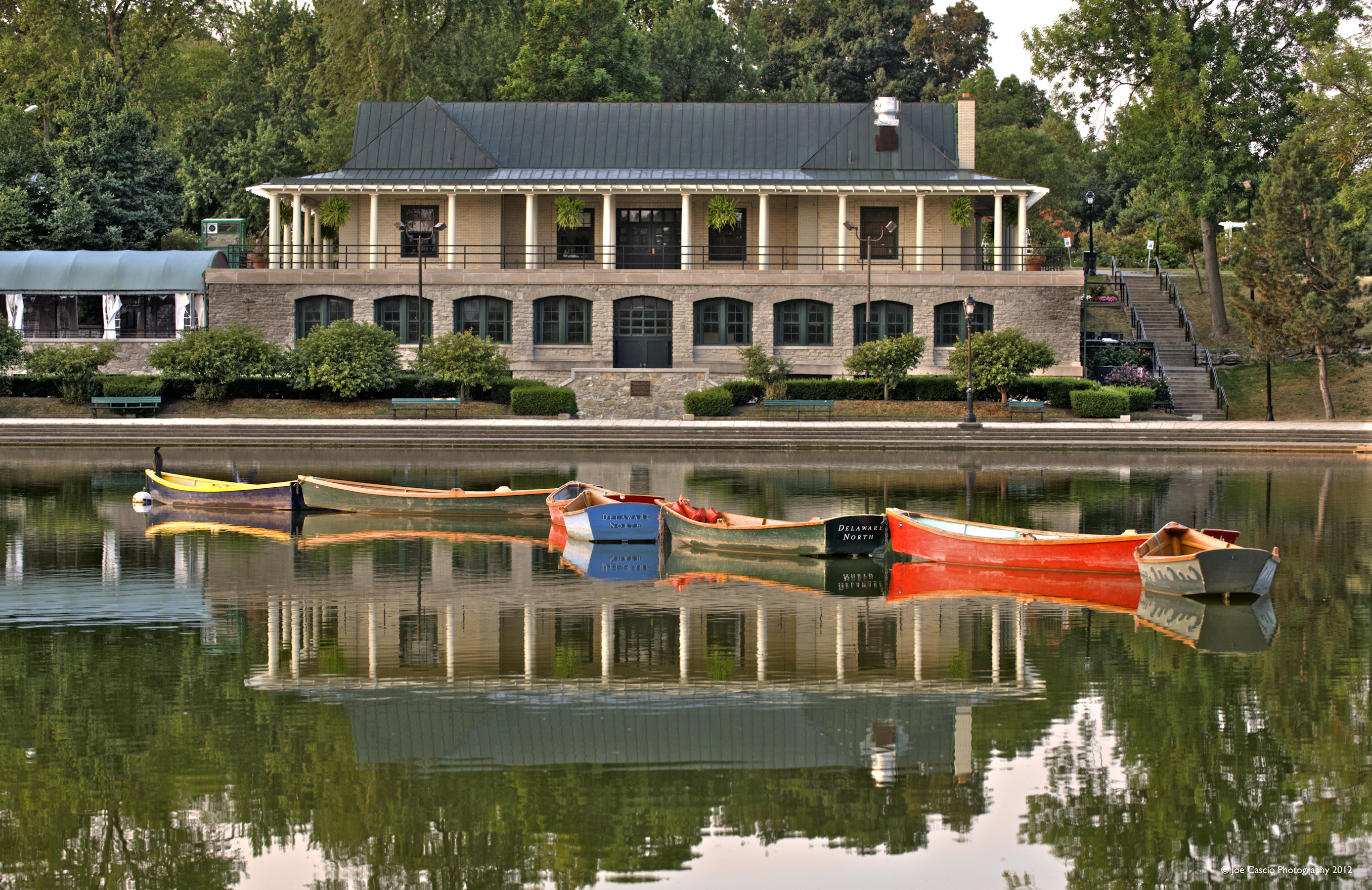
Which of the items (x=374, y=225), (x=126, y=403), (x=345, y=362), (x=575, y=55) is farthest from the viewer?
(x=575, y=55)

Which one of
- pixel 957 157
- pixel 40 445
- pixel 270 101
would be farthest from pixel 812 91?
pixel 40 445

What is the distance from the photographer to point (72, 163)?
57.3m

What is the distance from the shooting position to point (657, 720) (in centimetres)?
1152

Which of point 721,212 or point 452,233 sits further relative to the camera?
point 452,233

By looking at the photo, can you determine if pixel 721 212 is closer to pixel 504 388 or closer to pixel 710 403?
pixel 710 403

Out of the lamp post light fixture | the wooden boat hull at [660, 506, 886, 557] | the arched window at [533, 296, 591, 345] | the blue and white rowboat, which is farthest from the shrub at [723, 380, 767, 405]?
the wooden boat hull at [660, 506, 886, 557]

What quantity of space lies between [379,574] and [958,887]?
12.0 meters

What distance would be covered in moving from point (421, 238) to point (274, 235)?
18.2 feet

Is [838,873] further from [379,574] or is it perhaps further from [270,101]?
[270,101]

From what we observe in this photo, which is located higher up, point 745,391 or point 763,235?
point 763,235

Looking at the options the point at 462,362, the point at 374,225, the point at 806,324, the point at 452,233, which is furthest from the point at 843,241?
the point at 374,225

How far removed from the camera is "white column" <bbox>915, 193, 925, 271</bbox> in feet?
156

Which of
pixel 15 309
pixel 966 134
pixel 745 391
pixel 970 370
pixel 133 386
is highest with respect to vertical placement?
pixel 966 134

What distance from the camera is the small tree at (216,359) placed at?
135 ft
